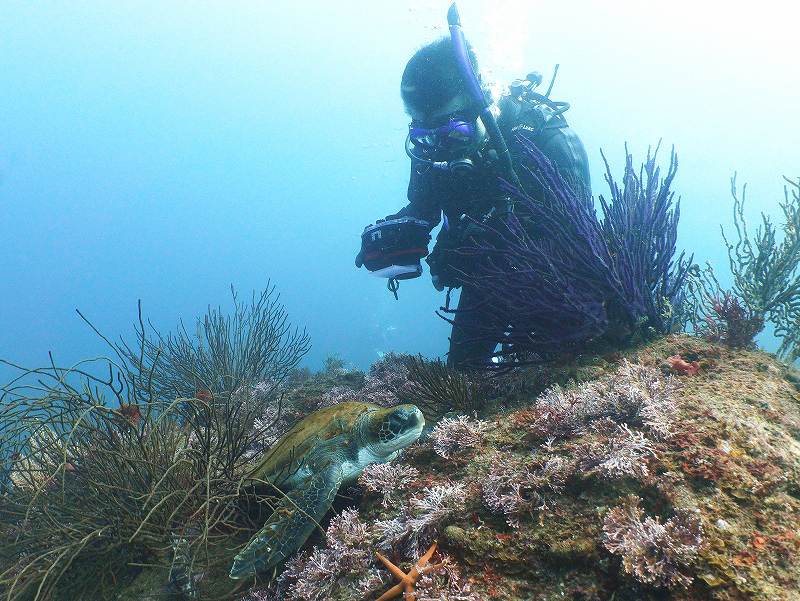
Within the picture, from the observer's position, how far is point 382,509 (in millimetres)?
2410

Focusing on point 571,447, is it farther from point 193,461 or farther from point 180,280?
point 180,280

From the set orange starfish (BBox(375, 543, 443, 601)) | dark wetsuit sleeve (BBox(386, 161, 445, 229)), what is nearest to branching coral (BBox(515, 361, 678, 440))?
orange starfish (BBox(375, 543, 443, 601))

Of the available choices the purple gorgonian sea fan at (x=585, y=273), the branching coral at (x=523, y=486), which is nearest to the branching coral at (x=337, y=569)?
the branching coral at (x=523, y=486)

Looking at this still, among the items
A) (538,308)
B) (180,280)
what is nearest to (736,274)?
(538,308)

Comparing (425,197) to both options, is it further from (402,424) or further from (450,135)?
(402,424)

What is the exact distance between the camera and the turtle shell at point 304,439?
2750 mm

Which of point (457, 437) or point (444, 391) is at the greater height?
point (444, 391)

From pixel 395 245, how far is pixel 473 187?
1436 millimetres

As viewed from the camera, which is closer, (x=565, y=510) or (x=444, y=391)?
(x=565, y=510)

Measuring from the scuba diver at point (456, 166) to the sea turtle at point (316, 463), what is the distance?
2.35 meters

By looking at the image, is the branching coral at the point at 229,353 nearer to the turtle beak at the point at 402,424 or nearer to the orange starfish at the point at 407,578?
the turtle beak at the point at 402,424

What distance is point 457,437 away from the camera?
2.66m

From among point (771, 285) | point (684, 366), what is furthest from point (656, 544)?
point (771, 285)

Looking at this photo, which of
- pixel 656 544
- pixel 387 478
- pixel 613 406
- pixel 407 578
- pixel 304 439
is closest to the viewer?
pixel 656 544
